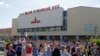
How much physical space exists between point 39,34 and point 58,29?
1485 cm

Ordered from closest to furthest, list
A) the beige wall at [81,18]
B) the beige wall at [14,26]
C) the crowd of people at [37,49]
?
the crowd of people at [37,49], the beige wall at [81,18], the beige wall at [14,26]

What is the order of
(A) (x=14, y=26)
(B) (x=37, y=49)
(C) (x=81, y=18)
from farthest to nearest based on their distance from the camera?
(A) (x=14, y=26) < (C) (x=81, y=18) < (B) (x=37, y=49)

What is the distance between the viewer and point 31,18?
106000mm

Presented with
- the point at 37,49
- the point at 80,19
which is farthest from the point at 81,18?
the point at 37,49

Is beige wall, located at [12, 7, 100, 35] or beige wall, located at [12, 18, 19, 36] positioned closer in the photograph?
beige wall, located at [12, 7, 100, 35]

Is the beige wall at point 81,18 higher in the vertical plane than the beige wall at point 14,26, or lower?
higher

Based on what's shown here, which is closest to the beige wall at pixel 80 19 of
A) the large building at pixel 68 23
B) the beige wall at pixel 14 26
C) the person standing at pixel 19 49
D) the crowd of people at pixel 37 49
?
the large building at pixel 68 23

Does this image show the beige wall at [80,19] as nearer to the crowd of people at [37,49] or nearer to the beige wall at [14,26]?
the beige wall at [14,26]

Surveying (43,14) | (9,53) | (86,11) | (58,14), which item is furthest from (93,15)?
(9,53)

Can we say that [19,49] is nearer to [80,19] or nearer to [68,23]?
[80,19]

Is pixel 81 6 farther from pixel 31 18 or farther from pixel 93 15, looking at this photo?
pixel 31 18

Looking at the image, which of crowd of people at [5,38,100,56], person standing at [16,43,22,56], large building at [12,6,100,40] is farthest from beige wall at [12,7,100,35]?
person standing at [16,43,22,56]

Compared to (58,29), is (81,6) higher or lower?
higher

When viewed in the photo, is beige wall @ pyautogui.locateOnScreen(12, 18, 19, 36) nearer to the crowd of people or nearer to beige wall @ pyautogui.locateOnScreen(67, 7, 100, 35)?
beige wall @ pyautogui.locateOnScreen(67, 7, 100, 35)
